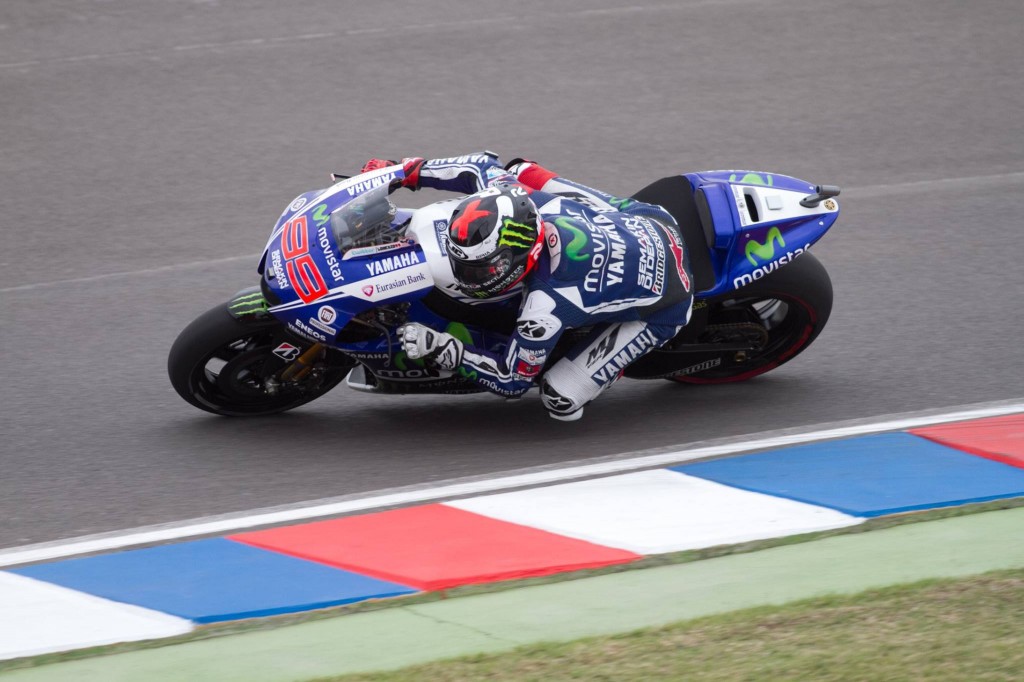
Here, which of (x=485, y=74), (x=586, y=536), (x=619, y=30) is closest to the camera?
(x=586, y=536)

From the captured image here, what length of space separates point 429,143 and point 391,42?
2471mm

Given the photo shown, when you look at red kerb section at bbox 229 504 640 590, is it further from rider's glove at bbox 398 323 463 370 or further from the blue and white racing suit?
the blue and white racing suit

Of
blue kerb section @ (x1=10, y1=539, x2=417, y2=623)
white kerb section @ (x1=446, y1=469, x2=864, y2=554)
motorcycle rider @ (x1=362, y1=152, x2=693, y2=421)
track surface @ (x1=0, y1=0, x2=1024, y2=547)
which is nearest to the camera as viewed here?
blue kerb section @ (x1=10, y1=539, x2=417, y2=623)

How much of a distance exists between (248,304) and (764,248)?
7.93ft

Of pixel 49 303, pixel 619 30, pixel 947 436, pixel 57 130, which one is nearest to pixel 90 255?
pixel 49 303

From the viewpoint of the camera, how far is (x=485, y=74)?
11.7m

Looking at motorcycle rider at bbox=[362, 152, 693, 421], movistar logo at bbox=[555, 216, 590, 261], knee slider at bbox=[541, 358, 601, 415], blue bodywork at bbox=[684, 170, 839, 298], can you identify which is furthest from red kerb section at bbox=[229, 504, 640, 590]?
blue bodywork at bbox=[684, 170, 839, 298]

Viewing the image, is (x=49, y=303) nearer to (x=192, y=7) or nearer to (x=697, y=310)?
(x=697, y=310)

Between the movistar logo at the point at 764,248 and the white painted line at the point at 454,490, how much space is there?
846 millimetres

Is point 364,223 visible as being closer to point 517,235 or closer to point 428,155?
point 517,235

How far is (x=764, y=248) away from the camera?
21.2 feet

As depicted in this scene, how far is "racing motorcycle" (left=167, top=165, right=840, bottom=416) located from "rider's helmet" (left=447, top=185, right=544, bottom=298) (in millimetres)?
204

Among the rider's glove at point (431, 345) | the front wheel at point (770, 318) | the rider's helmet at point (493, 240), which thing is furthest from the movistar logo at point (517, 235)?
the front wheel at point (770, 318)

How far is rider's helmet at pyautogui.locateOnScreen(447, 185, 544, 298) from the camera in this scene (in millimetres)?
5621
